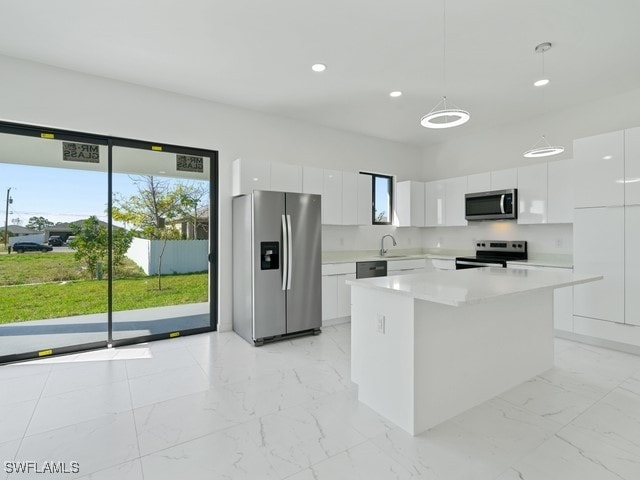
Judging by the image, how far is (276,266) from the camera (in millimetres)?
3959

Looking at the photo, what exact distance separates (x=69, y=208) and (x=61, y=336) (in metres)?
1.41

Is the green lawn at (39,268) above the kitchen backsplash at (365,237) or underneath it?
underneath

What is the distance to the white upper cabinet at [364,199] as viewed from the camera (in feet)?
17.0

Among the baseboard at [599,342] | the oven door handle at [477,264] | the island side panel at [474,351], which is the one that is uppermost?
the oven door handle at [477,264]

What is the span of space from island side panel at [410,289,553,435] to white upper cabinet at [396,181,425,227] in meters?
2.87

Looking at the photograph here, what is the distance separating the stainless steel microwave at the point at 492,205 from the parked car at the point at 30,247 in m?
5.42

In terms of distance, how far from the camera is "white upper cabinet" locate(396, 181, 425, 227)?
18.8ft

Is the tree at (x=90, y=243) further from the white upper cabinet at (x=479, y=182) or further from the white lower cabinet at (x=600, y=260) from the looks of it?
the white lower cabinet at (x=600, y=260)

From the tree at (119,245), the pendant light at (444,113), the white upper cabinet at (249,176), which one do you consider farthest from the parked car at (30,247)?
the pendant light at (444,113)

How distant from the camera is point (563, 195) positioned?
4172 mm

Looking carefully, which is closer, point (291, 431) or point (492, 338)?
point (291, 431)

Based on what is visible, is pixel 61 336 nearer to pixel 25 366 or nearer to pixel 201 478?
pixel 25 366

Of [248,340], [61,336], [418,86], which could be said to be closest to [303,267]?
[248,340]

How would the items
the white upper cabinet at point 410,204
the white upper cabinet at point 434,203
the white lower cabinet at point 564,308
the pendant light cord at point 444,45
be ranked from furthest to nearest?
the white upper cabinet at point 410,204 < the white upper cabinet at point 434,203 < the white lower cabinet at point 564,308 < the pendant light cord at point 444,45
